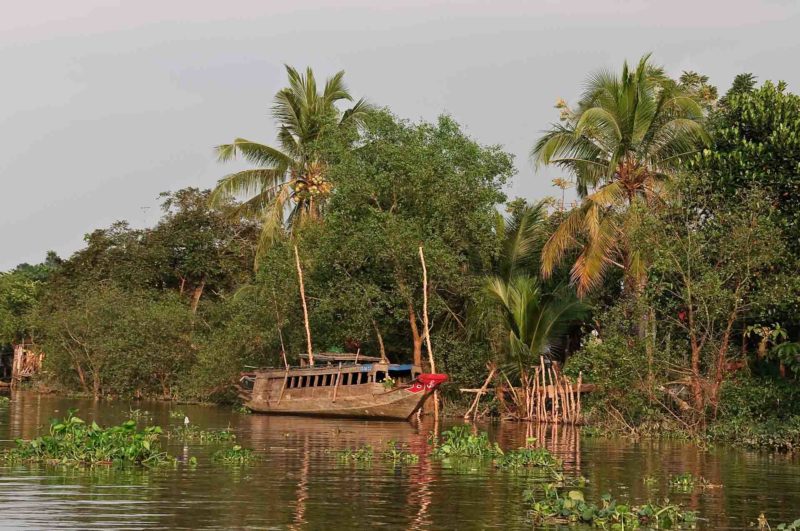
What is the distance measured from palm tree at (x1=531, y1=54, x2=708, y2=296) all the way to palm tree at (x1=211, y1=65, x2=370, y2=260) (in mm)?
11262

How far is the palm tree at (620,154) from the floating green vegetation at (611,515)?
18704mm

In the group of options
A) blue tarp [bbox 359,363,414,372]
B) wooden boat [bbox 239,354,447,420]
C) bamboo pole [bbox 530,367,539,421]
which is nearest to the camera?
bamboo pole [bbox 530,367,539,421]

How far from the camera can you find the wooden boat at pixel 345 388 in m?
35.6

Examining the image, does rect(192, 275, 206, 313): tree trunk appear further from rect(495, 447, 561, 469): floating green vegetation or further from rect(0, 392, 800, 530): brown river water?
rect(495, 447, 561, 469): floating green vegetation

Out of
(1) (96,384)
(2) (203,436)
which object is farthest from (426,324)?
(1) (96,384)

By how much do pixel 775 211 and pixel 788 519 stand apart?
1447 centimetres

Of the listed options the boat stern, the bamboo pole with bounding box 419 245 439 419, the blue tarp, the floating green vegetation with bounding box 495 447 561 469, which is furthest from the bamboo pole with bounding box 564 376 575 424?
the floating green vegetation with bounding box 495 447 561 469

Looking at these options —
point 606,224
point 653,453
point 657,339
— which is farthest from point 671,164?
point 653,453

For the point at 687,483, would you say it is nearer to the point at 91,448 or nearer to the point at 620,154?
the point at 91,448

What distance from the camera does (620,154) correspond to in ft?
111

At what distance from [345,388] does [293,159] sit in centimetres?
1210

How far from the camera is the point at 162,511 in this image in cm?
1427

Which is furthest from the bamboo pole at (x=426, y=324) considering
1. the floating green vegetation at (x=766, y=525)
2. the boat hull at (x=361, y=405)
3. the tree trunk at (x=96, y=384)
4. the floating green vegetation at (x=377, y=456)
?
the floating green vegetation at (x=766, y=525)

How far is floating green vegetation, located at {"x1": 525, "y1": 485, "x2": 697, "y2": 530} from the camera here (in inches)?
545
